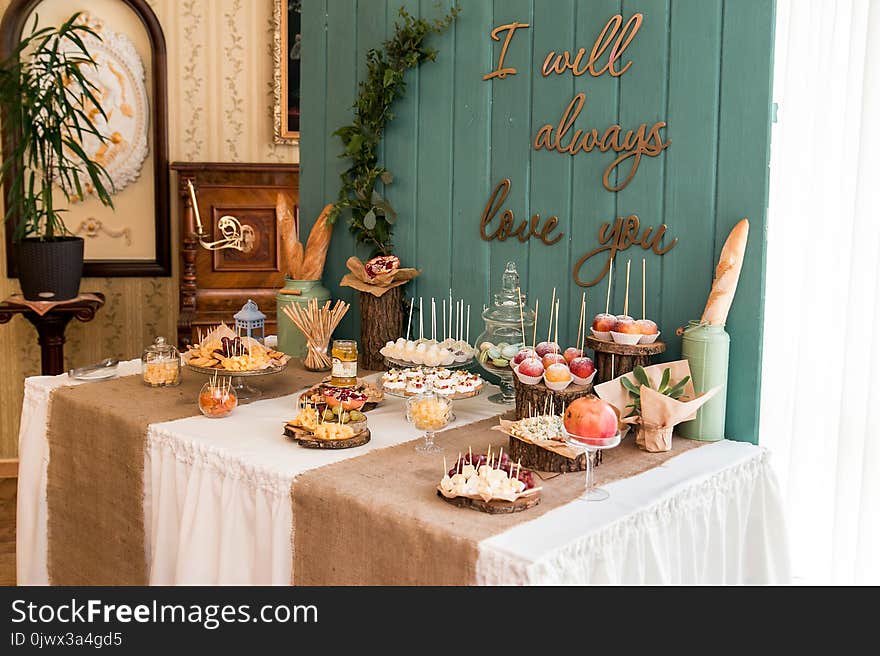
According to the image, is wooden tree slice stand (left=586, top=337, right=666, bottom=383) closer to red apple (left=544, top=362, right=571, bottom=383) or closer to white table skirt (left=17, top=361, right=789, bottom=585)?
red apple (left=544, top=362, right=571, bottom=383)

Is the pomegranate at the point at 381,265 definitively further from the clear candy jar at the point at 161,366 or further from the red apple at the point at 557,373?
the red apple at the point at 557,373

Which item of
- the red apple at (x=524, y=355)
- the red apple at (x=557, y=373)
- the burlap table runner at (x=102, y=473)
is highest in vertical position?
the red apple at (x=524, y=355)

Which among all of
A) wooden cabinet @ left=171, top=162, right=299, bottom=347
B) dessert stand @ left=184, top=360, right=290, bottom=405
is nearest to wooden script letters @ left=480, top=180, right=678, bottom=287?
dessert stand @ left=184, top=360, right=290, bottom=405

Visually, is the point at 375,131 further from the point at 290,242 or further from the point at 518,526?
the point at 518,526

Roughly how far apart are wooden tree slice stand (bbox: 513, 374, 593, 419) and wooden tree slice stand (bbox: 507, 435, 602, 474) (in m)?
0.17

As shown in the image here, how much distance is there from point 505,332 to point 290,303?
928 mm

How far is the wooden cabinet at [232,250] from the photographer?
15.2 feet

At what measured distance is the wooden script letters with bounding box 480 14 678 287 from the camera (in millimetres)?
2443

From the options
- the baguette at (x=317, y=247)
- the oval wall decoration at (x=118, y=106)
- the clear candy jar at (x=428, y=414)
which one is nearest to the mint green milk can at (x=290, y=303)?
the baguette at (x=317, y=247)

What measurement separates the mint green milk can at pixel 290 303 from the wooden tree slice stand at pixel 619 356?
1229 millimetres

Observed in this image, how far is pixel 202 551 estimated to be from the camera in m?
2.13

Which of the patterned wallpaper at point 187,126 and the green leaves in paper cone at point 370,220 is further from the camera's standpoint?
the patterned wallpaper at point 187,126

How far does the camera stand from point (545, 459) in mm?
2008

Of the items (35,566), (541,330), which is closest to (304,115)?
(541,330)
